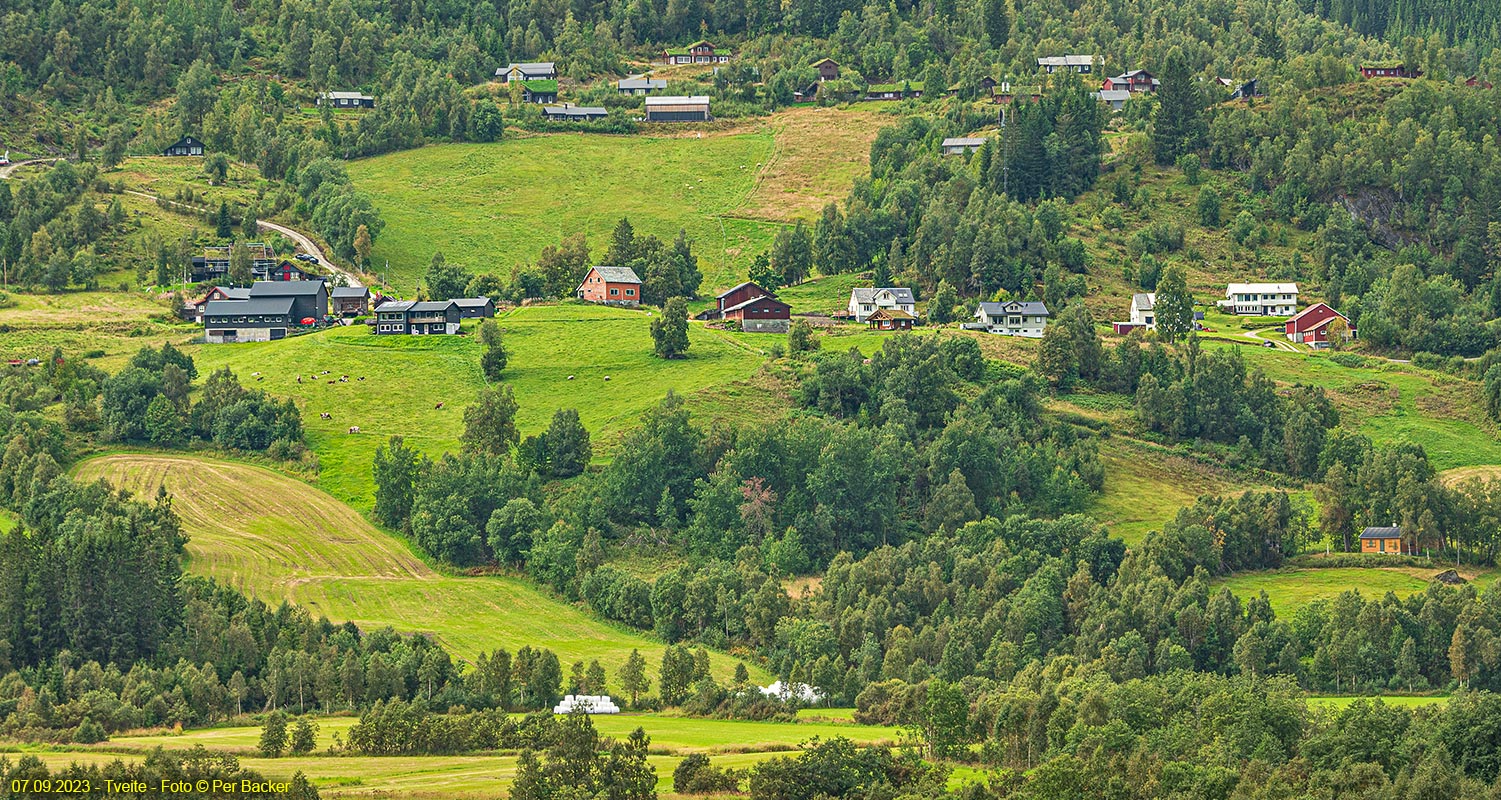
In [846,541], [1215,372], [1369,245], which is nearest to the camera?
[846,541]

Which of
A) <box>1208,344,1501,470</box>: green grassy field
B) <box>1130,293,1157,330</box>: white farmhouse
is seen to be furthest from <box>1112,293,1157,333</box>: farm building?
<box>1208,344,1501,470</box>: green grassy field

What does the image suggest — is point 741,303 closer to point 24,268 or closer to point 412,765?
point 24,268

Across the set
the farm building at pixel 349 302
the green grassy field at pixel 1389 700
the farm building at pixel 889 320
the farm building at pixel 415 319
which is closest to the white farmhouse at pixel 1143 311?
the farm building at pixel 889 320

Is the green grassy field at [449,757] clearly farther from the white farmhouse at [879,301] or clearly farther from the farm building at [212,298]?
the farm building at [212,298]

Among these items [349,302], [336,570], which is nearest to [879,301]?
[349,302]

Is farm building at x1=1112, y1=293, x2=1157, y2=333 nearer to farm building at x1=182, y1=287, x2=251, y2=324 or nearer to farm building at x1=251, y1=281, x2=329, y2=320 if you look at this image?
farm building at x1=251, y1=281, x2=329, y2=320

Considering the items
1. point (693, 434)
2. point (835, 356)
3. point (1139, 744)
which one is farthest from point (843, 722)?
point (835, 356)
